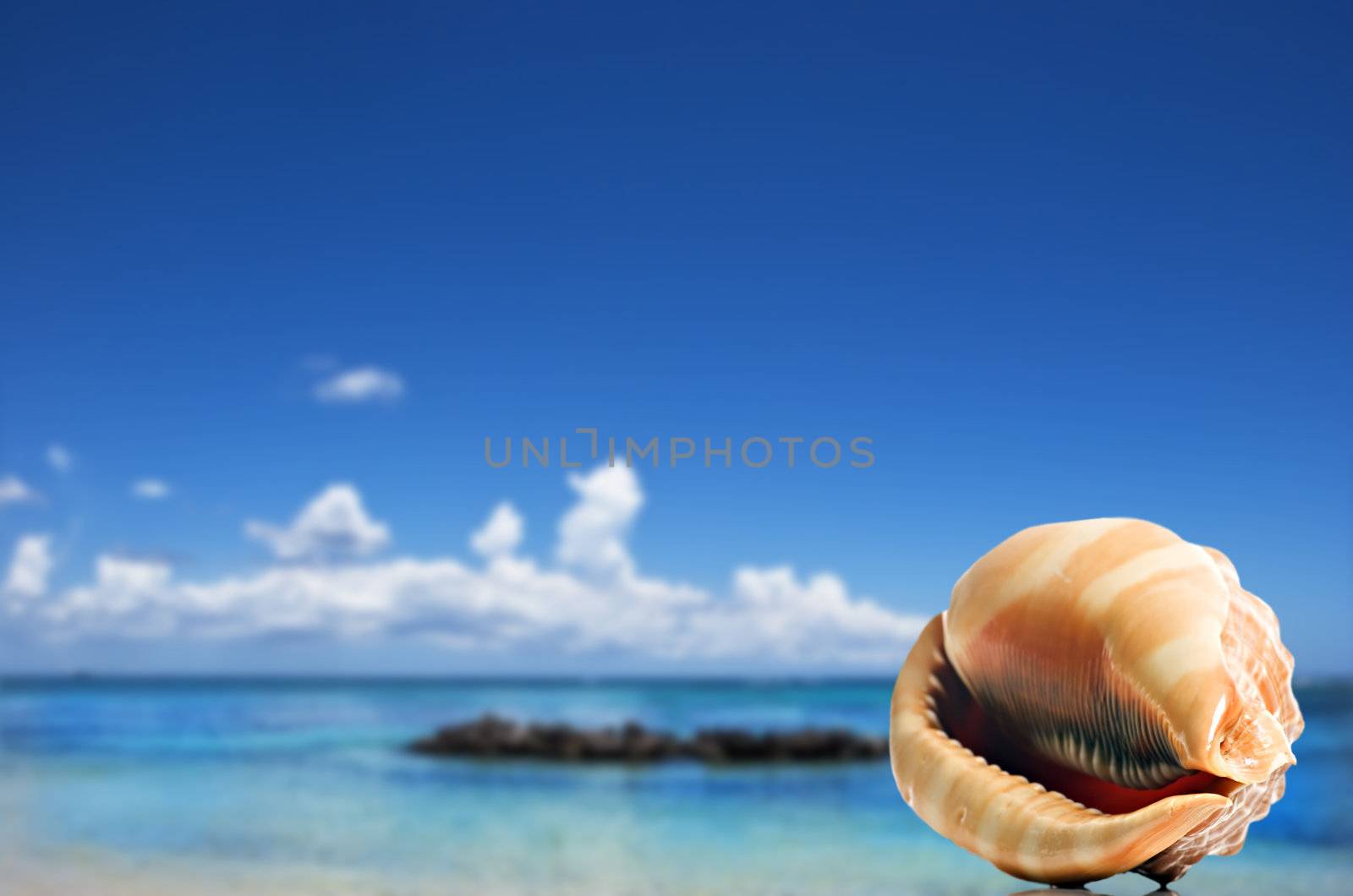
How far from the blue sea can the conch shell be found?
9.86 feet

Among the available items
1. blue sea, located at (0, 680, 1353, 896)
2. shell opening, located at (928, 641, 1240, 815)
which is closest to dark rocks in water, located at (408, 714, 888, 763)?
blue sea, located at (0, 680, 1353, 896)

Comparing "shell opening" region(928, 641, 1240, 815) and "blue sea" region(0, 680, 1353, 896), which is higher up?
"shell opening" region(928, 641, 1240, 815)

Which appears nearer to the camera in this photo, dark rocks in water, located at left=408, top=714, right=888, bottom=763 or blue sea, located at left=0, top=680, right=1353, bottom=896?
blue sea, located at left=0, top=680, right=1353, bottom=896

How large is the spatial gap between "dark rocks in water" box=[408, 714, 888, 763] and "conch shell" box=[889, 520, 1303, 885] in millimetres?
8776

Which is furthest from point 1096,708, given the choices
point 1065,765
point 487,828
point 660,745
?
point 660,745

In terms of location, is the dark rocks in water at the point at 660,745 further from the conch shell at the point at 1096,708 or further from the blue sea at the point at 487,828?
the conch shell at the point at 1096,708

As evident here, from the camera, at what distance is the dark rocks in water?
1063 cm

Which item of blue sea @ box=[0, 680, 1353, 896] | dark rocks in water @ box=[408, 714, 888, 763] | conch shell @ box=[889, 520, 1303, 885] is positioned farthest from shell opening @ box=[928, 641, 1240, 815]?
dark rocks in water @ box=[408, 714, 888, 763]

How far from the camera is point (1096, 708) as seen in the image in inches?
71.8

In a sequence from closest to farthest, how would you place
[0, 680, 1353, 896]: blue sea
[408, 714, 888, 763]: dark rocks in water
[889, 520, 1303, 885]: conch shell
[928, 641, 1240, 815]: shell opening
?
[889, 520, 1303, 885]: conch shell, [928, 641, 1240, 815]: shell opening, [0, 680, 1353, 896]: blue sea, [408, 714, 888, 763]: dark rocks in water

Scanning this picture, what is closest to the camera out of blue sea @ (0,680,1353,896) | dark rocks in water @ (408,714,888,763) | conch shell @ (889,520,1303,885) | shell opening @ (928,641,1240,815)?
conch shell @ (889,520,1303,885)

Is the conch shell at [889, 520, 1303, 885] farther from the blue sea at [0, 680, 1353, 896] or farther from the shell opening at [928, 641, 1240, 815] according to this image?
the blue sea at [0, 680, 1353, 896]

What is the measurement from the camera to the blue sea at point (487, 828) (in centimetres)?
584

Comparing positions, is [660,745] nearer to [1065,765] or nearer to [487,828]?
[487,828]
